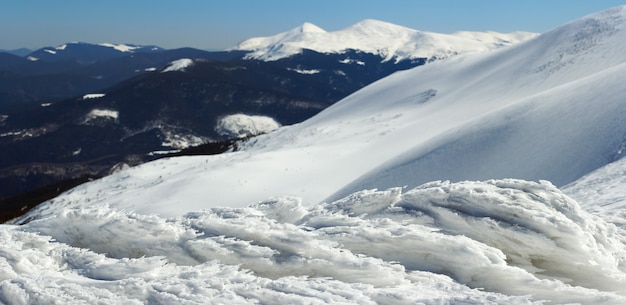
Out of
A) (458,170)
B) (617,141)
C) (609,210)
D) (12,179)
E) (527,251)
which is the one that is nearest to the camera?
(527,251)

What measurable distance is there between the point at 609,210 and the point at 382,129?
32185 millimetres

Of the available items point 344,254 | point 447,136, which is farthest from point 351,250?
point 447,136

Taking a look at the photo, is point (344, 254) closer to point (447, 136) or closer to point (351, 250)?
point (351, 250)

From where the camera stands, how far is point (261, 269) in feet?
22.9

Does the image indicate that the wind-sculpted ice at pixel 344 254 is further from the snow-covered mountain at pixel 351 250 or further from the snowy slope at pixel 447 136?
the snowy slope at pixel 447 136

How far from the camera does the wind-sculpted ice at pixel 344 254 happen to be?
609 cm

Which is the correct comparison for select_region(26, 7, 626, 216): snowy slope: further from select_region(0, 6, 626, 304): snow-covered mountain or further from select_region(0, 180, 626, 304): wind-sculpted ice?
select_region(0, 180, 626, 304): wind-sculpted ice

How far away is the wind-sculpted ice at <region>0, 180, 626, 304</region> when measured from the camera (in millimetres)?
6086

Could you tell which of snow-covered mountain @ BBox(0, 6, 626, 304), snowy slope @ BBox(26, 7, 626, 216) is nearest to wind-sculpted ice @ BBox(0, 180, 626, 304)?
snow-covered mountain @ BBox(0, 6, 626, 304)

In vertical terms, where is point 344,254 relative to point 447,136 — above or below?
below

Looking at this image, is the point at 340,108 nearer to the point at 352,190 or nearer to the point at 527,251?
the point at 352,190

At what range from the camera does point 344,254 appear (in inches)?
274

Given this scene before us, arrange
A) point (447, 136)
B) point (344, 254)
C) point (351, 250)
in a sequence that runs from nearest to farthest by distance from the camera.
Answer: point (344, 254)
point (351, 250)
point (447, 136)

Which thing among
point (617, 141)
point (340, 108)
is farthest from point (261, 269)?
point (340, 108)
